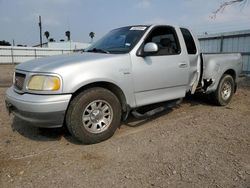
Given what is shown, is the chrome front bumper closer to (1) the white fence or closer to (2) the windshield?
(2) the windshield

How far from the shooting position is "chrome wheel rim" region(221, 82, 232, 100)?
21.5 ft

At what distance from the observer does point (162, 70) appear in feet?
15.9

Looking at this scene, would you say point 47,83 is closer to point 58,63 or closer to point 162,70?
point 58,63

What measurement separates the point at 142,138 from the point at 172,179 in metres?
1.32

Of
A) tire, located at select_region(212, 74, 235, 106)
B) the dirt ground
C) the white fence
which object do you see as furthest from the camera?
the white fence

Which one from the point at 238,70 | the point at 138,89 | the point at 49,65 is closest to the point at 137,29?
the point at 138,89

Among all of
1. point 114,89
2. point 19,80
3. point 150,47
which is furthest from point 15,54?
point 150,47

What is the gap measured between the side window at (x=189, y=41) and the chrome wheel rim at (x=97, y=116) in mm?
2451

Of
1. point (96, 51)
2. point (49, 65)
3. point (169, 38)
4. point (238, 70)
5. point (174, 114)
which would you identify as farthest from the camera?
point (238, 70)

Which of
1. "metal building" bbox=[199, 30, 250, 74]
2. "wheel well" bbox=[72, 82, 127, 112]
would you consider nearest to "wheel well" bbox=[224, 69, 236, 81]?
"wheel well" bbox=[72, 82, 127, 112]

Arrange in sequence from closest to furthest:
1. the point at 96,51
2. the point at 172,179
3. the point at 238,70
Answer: the point at 172,179 < the point at 96,51 < the point at 238,70

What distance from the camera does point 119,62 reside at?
425 cm

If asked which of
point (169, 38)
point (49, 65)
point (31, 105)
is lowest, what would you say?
point (31, 105)

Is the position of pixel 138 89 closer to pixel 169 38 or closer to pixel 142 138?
pixel 142 138
